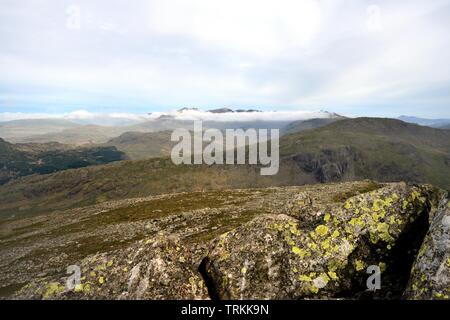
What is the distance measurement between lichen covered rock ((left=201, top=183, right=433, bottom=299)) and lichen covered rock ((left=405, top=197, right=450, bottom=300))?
1543mm

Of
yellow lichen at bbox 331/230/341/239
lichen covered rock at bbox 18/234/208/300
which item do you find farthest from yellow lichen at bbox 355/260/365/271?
lichen covered rock at bbox 18/234/208/300

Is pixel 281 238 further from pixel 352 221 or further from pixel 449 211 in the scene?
pixel 449 211

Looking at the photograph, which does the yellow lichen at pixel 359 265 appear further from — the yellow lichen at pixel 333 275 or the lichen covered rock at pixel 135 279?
the lichen covered rock at pixel 135 279

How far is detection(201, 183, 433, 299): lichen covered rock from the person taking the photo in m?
12.2

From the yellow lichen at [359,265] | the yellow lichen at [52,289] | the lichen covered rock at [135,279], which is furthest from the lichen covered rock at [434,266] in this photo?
the yellow lichen at [52,289]

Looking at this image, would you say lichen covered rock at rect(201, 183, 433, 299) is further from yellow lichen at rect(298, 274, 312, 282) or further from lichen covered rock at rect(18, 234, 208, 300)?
lichen covered rock at rect(18, 234, 208, 300)

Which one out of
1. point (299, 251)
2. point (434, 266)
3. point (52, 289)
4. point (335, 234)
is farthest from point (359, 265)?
point (52, 289)

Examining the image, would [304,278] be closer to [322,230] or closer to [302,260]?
[302,260]

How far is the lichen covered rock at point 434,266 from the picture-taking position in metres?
10.0

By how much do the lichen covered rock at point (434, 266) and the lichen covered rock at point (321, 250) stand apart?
1.54 m

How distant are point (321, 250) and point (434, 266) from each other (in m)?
3.68
